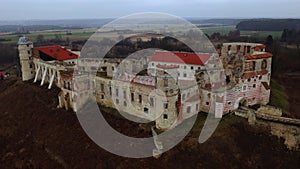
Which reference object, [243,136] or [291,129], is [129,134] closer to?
[243,136]

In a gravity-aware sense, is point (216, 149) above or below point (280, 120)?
below

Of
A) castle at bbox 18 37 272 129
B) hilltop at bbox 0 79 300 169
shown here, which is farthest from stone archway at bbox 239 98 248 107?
hilltop at bbox 0 79 300 169

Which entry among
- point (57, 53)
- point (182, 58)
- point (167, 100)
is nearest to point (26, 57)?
point (57, 53)

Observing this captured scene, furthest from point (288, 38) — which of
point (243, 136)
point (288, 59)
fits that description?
point (243, 136)

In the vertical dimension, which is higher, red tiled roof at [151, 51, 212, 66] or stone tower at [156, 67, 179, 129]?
red tiled roof at [151, 51, 212, 66]

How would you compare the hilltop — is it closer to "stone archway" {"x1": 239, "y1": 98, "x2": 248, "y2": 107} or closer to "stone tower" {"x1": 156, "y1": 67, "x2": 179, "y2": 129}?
"stone tower" {"x1": 156, "y1": 67, "x2": 179, "y2": 129}

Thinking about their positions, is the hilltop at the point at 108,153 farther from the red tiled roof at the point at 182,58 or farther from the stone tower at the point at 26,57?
the red tiled roof at the point at 182,58
